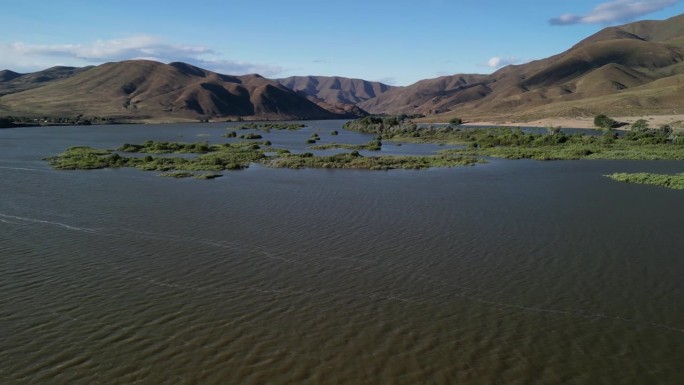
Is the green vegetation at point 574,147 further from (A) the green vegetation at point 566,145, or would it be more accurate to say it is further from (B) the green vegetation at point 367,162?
(B) the green vegetation at point 367,162

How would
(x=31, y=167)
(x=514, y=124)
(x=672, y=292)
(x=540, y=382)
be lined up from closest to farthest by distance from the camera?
(x=540, y=382), (x=672, y=292), (x=31, y=167), (x=514, y=124)

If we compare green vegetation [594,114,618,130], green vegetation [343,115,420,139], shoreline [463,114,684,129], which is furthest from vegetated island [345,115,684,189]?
shoreline [463,114,684,129]

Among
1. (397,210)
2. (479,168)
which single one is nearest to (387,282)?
(397,210)

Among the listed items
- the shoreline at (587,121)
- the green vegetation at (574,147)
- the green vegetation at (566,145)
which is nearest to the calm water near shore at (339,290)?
the green vegetation at (574,147)

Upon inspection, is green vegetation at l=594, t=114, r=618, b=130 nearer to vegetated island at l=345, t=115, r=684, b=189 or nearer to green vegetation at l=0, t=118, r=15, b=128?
vegetated island at l=345, t=115, r=684, b=189

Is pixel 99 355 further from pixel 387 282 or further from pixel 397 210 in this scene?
pixel 397 210

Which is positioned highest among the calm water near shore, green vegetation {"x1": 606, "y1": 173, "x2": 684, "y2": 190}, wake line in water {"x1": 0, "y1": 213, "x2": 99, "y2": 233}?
green vegetation {"x1": 606, "y1": 173, "x2": 684, "y2": 190}

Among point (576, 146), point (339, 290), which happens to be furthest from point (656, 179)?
point (339, 290)
